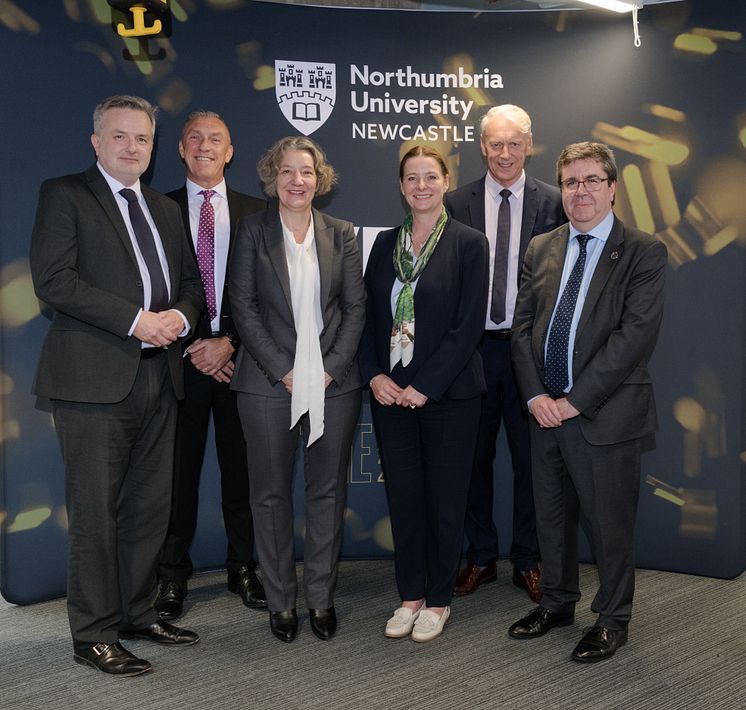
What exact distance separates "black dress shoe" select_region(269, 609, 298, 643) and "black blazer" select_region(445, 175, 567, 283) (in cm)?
167

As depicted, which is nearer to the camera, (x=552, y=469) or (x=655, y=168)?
(x=552, y=469)

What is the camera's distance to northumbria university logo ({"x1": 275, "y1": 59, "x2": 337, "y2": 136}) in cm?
398

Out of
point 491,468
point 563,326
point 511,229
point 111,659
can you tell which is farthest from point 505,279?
point 111,659

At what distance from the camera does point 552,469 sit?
A: 3.19 metres

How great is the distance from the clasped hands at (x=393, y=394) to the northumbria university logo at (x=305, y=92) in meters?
1.54

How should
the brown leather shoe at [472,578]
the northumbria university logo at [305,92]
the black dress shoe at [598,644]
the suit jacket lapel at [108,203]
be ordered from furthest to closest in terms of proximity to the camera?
1. the northumbria university logo at [305,92]
2. the brown leather shoe at [472,578]
3. the black dress shoe at [598,644]
4. the suit jacket lapel at [108,203]

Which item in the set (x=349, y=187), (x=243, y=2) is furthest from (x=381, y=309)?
(x=243, y=2)

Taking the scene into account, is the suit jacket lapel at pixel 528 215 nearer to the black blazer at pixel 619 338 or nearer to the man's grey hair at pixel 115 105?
the black blazer at pixel 619 338

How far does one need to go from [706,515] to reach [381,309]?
1990 mm

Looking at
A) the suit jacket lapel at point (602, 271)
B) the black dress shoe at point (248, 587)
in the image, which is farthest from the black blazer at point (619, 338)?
the black dress shoe at point (248, 587)

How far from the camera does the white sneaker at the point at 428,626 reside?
10.4 ft

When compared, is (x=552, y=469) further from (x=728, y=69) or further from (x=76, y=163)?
(x=76, y=163)

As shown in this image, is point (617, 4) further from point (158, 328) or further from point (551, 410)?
point (158, 328)

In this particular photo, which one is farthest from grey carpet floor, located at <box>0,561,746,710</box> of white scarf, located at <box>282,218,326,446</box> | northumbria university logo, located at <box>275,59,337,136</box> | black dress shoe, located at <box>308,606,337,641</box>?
northumbria university logo, located at <box>275,59,337,136</box>
